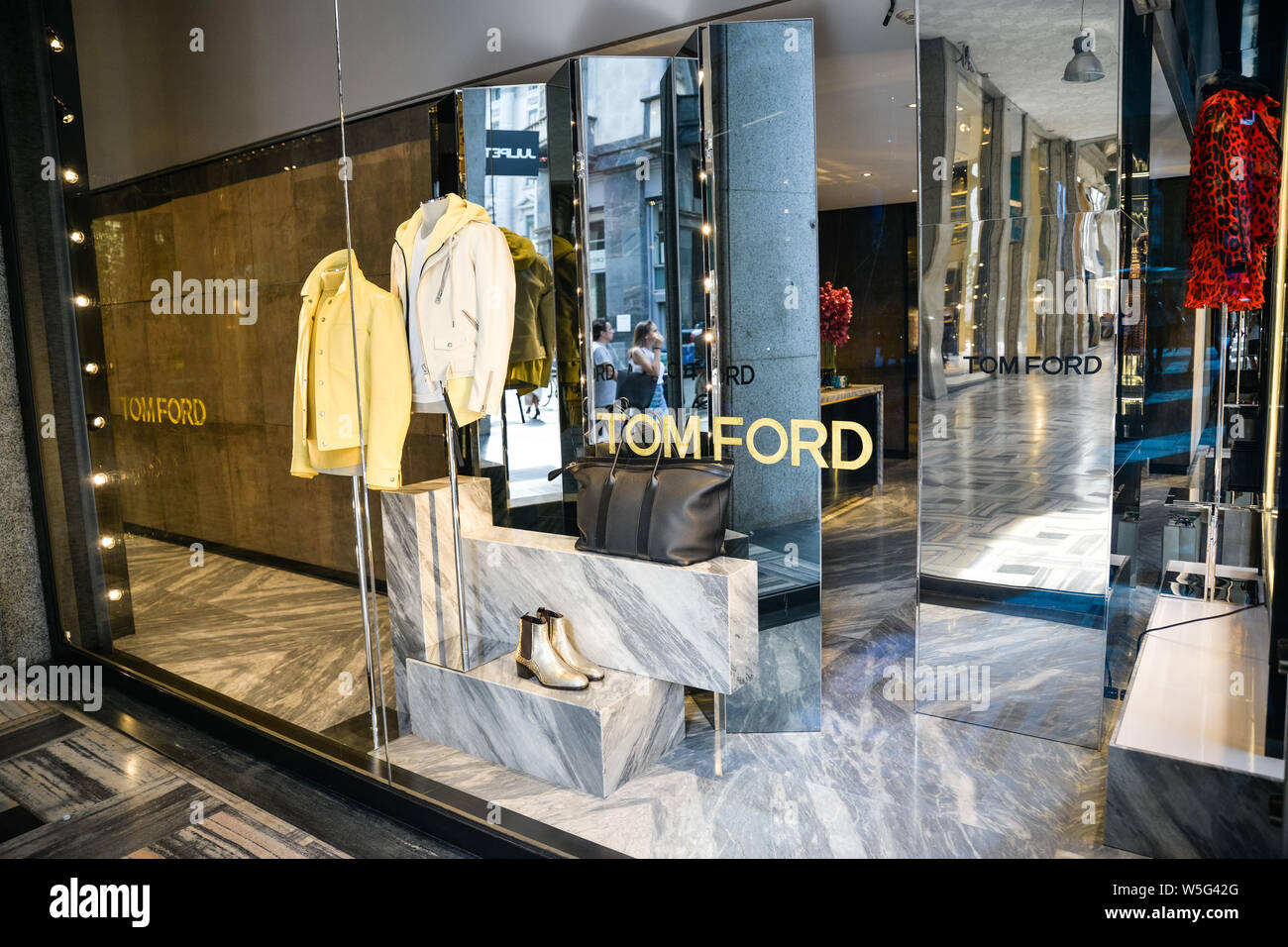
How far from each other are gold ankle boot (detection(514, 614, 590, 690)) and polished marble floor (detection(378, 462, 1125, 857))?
0.31 metres

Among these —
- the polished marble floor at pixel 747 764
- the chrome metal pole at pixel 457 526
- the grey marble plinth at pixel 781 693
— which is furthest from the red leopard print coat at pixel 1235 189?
the chrome metal pole at pixel 457 526

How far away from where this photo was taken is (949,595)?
10.0 ft

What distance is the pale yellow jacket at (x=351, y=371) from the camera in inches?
97.9

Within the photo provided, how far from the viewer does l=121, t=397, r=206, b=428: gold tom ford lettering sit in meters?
3.04

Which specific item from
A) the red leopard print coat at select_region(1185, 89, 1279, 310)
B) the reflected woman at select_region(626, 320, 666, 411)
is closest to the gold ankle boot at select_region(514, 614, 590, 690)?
the reflected woman at select_region(626, 320, 666, 411)

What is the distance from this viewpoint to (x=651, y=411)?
299 centimetres

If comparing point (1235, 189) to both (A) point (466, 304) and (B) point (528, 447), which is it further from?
(B) point (528, 447)

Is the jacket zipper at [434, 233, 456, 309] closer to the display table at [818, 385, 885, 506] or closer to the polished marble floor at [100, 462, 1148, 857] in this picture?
the polished marble floor at [100, 462, 1148, 857]

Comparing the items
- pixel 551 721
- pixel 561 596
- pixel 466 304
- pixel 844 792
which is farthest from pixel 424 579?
pixel 844 792

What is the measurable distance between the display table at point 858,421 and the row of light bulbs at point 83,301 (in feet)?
10.2

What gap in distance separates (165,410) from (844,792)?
2735mm

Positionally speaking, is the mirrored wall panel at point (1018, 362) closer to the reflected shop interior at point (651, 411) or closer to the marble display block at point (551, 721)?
the reflected shop interior at point (651, 411)

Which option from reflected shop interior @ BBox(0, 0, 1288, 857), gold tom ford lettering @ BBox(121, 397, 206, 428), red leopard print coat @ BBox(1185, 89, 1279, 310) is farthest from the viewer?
gold tom ford lettering @ BBox(121, 397, 206, 428)

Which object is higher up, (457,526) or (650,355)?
(650,355)
